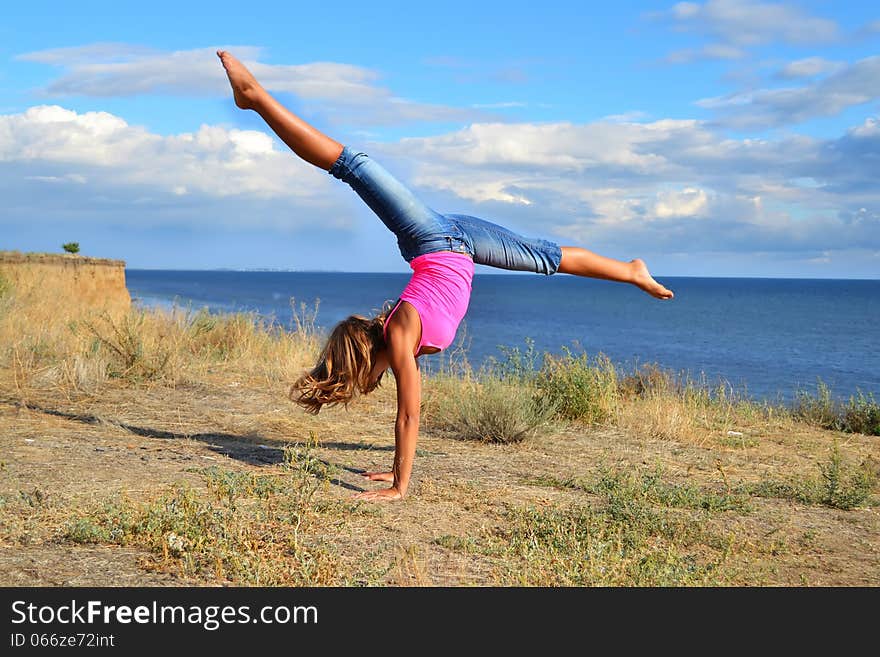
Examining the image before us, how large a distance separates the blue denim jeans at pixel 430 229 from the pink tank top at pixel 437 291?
2.8 inches

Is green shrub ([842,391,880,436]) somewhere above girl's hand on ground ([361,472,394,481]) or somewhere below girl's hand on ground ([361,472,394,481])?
above

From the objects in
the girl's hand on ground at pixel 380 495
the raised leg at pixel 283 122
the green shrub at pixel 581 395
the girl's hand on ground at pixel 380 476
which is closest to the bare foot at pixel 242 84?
the raised leg at pixel 283 122

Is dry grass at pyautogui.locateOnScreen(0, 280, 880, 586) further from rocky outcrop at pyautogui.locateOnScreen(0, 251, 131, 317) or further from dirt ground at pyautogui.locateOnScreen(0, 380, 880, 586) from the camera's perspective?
rocky outcrop at pyautogui.locateOnScreen(0, 251, 131, 317)

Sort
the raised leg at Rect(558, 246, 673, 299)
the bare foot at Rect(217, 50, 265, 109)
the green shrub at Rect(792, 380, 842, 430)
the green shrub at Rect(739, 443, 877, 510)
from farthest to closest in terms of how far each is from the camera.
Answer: the green shrub at Rect(792, 380, 842, 430), the green shrub at Rect(739, 443, 877, 510), the raised leg at Rect(558, 246, 673, 299), the bare foot at Rect(217, 50, 265, 109)

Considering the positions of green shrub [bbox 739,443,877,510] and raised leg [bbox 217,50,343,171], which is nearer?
raised leg [bbox 217,50,343,171]

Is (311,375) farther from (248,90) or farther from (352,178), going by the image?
(248,90)

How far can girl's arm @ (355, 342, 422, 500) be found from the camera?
5465 millimetres

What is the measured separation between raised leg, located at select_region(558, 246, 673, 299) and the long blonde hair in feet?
4.27

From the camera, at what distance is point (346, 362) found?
557 centimetres

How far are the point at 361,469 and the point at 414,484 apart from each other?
0.67 metres

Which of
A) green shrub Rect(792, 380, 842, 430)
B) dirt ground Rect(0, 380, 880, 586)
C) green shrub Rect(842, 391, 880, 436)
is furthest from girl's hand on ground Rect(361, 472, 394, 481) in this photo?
green shrub Rect(842, 391, 880, 436)

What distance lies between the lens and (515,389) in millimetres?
9016

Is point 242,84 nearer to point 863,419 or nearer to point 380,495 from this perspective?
point 380,495
